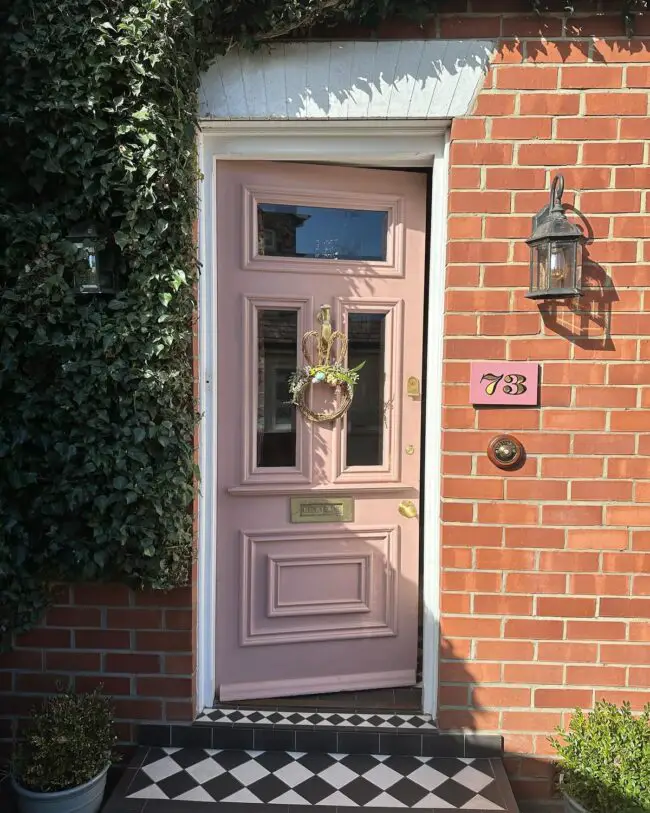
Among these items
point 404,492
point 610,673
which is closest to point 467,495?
point 404,492

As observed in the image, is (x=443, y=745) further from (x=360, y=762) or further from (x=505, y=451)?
(x=505, y=451)

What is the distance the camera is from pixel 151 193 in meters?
2.02

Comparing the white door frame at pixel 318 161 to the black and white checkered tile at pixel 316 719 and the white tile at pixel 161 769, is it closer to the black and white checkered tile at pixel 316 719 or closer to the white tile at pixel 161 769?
the black and white checkered tile at pixel 316 719

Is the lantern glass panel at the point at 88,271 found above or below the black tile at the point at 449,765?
above

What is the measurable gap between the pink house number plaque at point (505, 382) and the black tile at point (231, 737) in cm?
167

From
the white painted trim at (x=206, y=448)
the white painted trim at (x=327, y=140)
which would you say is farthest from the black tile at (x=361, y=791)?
the white painted trim at (x=327, y=140)

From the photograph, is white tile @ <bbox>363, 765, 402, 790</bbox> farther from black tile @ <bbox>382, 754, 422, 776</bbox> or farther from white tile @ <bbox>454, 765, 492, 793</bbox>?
white tile @ <bbox>454, 765, 492, 793</bbox>

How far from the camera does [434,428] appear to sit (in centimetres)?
242

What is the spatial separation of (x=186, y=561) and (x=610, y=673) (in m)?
1.76

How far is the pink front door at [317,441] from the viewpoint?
254cm

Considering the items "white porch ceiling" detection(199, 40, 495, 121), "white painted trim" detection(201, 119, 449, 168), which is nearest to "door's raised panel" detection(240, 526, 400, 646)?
"white painted trim" detection(201, 119, 449, 168)

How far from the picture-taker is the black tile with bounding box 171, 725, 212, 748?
2.36m

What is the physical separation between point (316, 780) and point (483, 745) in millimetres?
689

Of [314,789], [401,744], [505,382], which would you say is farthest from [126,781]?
[505,382]
